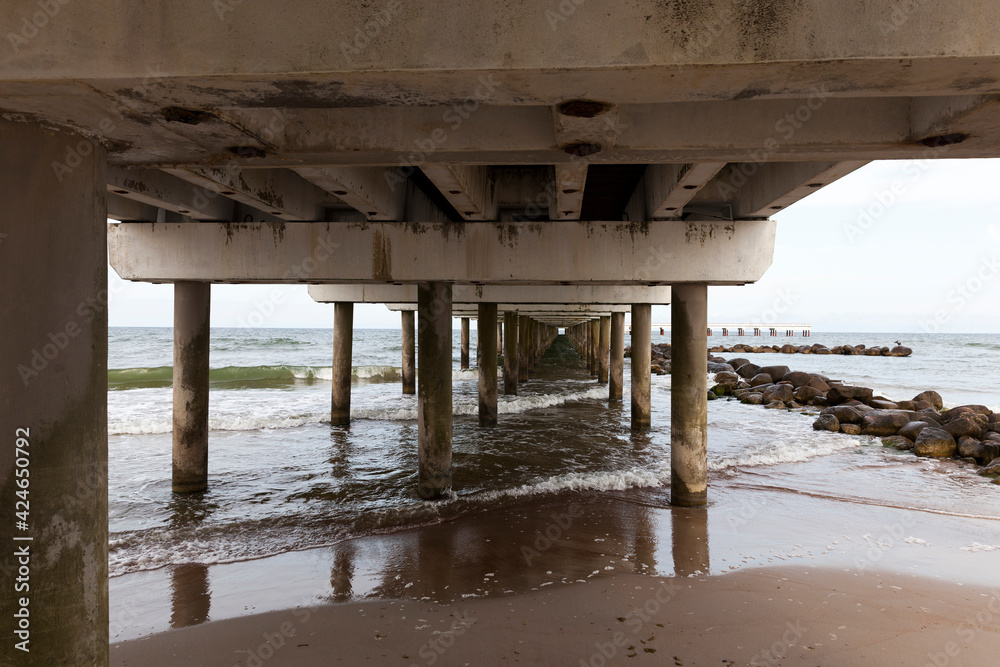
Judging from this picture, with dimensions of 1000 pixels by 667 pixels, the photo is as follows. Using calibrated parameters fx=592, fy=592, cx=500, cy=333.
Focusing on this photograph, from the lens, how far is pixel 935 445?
1153cm

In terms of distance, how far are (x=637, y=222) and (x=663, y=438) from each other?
6.67 m

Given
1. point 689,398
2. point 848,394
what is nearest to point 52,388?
point 689,398

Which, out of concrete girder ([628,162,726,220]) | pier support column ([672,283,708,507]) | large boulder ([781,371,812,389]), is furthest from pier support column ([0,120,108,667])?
large boulder ([781,371,812,389])

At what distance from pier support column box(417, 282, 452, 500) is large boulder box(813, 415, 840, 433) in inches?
416

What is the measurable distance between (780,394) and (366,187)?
58.8 feet

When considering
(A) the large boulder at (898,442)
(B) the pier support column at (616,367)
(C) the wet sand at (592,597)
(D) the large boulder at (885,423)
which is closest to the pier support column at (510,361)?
(B) the pier support column at (616,367)

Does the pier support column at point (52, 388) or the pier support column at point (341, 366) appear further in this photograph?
the pier support column at point (341, 366)

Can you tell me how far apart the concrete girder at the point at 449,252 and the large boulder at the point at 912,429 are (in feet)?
27.0

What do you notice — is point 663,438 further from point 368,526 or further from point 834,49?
point 834,49

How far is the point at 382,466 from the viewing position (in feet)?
32.3

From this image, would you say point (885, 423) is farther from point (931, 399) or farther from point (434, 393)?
point (434, 393)

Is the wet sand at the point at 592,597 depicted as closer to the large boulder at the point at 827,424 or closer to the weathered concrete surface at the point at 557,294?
the weathered concrete surface at the point at 557,294

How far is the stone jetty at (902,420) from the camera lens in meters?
11.4

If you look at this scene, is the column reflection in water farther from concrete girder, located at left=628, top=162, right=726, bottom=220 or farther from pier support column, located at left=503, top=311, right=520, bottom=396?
pier support column, located at left=503, top=311, right=520, bottom=396
